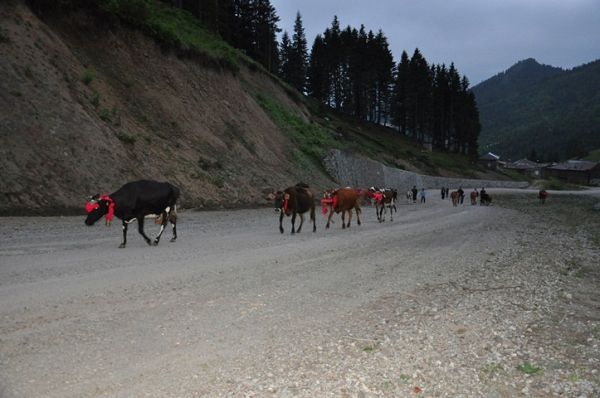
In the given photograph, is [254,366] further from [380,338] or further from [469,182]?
[469,182]

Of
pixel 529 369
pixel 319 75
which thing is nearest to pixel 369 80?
pixel 319 75

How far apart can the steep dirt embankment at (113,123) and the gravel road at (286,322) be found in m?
8.38

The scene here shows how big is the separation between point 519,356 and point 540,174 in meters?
187

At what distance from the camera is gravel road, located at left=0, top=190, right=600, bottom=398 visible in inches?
205

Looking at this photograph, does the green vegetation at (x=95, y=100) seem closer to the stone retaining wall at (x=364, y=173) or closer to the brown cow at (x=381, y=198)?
the brown cow at (x=381, y=198)

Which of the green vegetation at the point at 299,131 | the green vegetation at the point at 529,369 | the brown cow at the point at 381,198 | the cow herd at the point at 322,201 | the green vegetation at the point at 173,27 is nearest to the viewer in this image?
the green vegetation at the point at 529,369

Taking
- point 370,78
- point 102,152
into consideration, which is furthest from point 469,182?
point 102,152

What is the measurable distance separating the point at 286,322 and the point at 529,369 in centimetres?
337

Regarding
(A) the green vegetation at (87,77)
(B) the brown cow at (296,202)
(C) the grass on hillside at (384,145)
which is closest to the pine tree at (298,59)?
(C) the grass on hillside at (384,145)

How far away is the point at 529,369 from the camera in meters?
5.78

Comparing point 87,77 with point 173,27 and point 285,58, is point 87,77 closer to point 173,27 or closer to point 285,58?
point 173,27

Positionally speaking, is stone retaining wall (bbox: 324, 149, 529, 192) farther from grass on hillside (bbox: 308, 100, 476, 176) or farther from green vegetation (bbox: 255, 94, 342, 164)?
grass on hillside (bbox: 308, 100, 476, 176)

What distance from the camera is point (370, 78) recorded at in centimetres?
9994

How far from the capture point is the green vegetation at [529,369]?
570 cm
